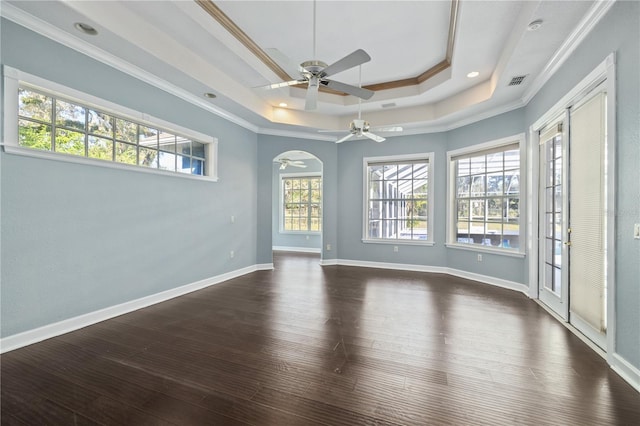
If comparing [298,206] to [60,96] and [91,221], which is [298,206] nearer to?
[91,221]

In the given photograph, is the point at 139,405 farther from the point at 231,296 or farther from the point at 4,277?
the point at 231,296

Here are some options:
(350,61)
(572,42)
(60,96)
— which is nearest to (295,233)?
(60,96)

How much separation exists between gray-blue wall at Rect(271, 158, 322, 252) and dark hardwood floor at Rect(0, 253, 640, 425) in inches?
202

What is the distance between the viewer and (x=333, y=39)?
11.5 ft

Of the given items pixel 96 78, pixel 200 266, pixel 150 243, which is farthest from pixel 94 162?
pixel 200 266

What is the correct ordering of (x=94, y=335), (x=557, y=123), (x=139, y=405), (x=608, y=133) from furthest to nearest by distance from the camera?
(x=557, y=123)
(x=94, y=335)
(x=608, y=133)
(x=139, y=405)

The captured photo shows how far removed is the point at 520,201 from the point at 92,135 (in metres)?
5.90

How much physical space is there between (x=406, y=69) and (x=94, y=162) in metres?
4.32

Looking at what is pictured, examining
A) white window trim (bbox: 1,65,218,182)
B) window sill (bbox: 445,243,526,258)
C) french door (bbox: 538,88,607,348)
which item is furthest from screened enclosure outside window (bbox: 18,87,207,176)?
window sill (bbox: 445,243,526,258)

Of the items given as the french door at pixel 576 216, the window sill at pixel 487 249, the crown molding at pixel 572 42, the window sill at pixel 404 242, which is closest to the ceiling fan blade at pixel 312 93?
the crown molding at pixel 572 42

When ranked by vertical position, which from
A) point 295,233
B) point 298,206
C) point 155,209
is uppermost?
point 298,206

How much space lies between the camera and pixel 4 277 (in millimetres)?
2447

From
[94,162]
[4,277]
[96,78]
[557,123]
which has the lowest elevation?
[4,277]

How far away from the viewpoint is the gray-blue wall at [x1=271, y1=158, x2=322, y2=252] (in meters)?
8.82
